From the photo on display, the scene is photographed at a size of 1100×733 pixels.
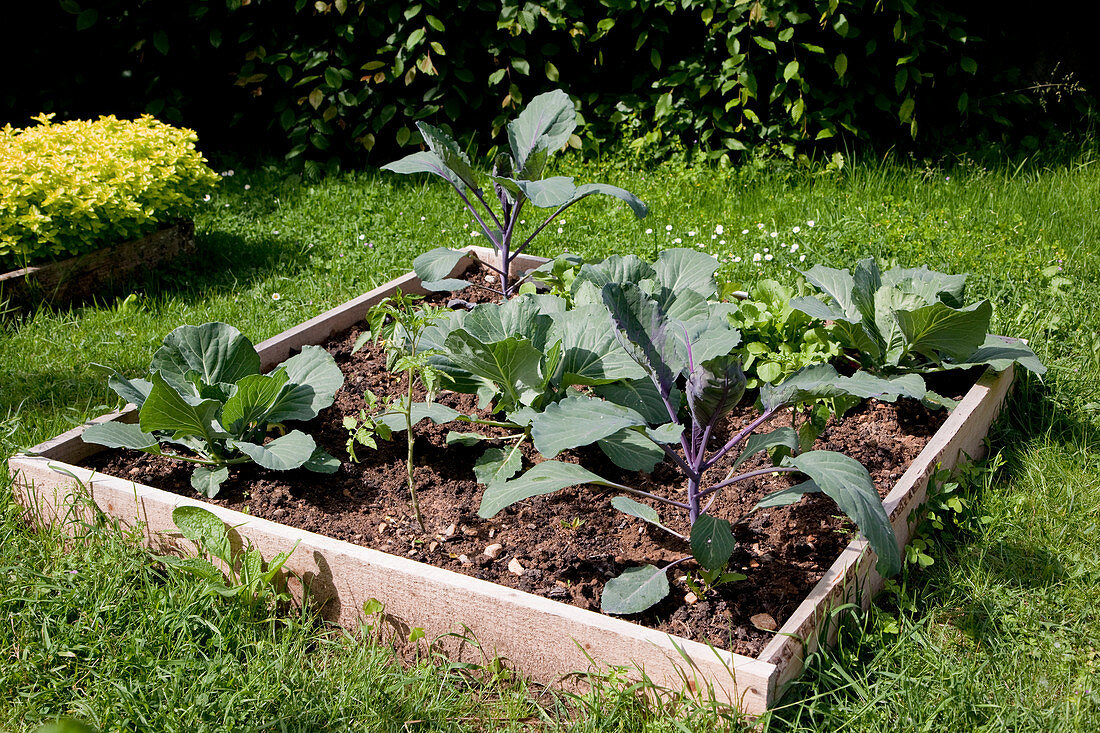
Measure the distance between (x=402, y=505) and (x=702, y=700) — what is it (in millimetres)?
1017

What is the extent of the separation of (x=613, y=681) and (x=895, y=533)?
2.69 ft

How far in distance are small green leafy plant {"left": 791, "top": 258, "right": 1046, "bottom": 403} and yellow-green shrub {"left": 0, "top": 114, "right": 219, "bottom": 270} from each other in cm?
292

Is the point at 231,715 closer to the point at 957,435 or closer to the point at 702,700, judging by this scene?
the point at 702,700

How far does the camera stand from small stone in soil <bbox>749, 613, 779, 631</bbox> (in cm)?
197

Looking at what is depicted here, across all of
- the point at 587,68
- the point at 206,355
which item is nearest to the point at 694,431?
the point at 206,355

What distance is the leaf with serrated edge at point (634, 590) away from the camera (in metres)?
1.94

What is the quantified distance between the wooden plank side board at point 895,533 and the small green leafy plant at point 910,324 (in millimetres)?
111

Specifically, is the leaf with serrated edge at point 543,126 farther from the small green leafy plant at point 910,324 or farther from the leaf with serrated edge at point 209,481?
the leaf with serrated edge at point 209,481

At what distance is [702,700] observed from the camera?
178 cm

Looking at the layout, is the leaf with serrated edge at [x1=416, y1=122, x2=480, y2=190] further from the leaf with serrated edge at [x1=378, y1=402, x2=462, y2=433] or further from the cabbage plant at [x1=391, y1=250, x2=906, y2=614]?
the leaf with serrated edge at [x1=378, y1=402, x2=462, y2=433]

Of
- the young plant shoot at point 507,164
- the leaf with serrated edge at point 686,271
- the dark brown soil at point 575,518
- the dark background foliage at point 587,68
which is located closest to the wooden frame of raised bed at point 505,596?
the dark brown soil at point 575,518

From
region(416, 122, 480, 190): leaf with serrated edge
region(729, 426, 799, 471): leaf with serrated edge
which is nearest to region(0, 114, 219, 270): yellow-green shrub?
region(416, 122, 480, 190): leaf with serrated edge

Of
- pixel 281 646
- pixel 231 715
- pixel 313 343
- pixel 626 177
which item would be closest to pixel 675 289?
pixel 313 343

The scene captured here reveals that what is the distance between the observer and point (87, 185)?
389 centimetres
